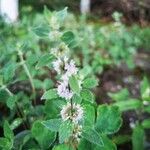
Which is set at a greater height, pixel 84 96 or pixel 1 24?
pixel 1 24

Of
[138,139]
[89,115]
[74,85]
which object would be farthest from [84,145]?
[138,139]

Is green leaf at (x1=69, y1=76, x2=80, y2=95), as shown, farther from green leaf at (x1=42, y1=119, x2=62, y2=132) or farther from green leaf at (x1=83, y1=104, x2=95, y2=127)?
green leaf at (x1=83, y1=104, x2=95, y2=127)

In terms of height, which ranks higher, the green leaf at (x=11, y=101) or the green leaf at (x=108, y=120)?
the green leaf at (x=11, y=101)

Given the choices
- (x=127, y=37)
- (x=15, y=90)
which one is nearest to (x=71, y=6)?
(x=127, y=37)

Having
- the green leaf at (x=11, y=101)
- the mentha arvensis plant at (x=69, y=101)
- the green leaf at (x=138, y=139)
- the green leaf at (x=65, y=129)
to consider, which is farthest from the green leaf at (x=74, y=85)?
the green leaf at (x=138, y=139)

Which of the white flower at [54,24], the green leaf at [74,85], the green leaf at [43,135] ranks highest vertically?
the white flower at [54,24]

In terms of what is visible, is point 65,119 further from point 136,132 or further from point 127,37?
point 127,37

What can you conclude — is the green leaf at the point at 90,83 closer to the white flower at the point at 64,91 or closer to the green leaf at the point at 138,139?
the white flower at the point at 64,91

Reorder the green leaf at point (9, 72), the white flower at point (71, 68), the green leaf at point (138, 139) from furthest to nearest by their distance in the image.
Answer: the green leaf at point (138, 139) → the green leaf at point (9, 72) → the white flower at point (71, 68)
